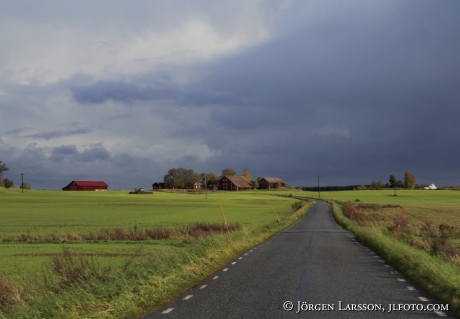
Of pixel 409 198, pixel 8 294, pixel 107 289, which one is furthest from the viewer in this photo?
pixel 409 198

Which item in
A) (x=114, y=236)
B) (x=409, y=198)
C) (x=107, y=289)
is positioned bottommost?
(x=114, y=236)

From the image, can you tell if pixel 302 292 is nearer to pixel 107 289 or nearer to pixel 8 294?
pixel 107 289

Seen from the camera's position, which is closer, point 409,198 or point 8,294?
point 8,294

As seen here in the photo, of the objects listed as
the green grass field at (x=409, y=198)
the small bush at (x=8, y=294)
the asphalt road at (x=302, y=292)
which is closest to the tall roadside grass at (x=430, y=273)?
the asphalt road at (x=302, y=292)

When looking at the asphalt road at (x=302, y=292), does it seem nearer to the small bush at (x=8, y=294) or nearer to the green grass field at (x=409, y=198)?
the small bush at (x=8, y=294)

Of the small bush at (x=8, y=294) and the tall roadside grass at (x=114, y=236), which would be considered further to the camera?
the tall roadside grass at (x=114, y=236)

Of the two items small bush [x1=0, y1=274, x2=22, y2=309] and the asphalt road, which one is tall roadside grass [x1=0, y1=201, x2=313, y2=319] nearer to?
small bush [x1=0, y1=274, x2=22, y2=309]

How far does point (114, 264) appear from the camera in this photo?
2250 centimetres

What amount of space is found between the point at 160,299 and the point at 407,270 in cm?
862

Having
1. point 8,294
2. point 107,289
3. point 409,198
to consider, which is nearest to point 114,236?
point 8,294

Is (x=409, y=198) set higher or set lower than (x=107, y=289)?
higher

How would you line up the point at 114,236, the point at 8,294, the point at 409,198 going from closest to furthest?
the point at 8,294 < the point at 114,236 < the point at 409,198

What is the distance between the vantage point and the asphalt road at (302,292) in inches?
410

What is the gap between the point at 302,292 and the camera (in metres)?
12.6
